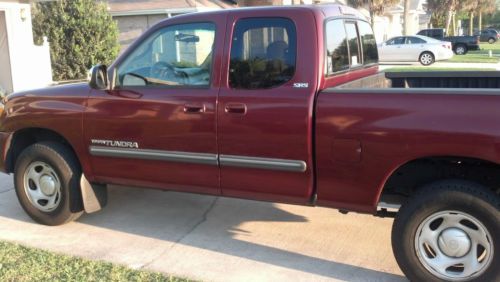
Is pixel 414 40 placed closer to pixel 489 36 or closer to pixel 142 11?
pixel 142 11

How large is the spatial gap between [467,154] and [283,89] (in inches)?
52.2

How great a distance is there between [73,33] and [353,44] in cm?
1327

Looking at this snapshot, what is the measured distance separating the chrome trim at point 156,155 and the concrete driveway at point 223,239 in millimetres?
767

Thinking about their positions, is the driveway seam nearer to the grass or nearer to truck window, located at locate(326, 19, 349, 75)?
the grass

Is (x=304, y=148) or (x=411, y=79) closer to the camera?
(x=304, y=148)

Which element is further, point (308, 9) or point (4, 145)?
point (4, 145)

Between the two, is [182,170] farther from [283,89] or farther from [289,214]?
[289,214]

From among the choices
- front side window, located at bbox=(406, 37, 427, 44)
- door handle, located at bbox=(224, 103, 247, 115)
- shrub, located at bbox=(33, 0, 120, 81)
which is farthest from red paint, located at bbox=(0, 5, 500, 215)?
front side window, located at bbox=(406, 37, 427, 44)

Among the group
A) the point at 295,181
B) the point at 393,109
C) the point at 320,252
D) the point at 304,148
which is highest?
the point at 393,109

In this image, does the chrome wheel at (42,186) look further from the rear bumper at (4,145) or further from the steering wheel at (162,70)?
the steering wheel at (162,70)

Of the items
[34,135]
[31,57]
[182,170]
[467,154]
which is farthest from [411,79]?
[31,57]

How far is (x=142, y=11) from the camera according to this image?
1978cm

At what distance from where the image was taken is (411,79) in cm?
545

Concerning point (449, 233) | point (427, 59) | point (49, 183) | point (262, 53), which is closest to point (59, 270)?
point (49, 183)
